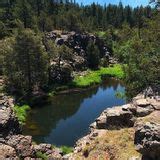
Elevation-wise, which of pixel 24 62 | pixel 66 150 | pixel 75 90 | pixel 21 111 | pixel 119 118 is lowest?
pixel 66 150

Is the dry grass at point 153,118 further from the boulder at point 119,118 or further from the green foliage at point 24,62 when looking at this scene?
the green foliage at point 24,62

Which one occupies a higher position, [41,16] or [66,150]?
[41,16]

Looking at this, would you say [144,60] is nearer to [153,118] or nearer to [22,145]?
[22,145]

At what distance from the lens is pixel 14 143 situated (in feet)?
117

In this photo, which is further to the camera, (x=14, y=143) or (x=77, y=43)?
(x=77, y=43)

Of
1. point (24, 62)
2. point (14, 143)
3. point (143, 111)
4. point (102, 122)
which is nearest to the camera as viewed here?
point (143, 111)

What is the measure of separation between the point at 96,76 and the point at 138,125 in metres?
88.4

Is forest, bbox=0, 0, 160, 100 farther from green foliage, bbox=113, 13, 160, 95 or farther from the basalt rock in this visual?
the basalt rock

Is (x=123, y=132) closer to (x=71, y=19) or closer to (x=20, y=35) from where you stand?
(x=20, y=35)

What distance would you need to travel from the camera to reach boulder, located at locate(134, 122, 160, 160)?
22281 millimetres

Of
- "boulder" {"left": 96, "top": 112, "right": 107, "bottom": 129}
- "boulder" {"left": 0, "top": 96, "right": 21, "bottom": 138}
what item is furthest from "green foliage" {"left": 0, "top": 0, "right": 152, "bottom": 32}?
"boulder" {"left": 96, "top": 112, "right": 107, "bottom": 129}

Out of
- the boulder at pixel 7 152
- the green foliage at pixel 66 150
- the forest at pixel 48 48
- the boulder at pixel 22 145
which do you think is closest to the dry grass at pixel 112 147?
the boulder at pixel 7 152

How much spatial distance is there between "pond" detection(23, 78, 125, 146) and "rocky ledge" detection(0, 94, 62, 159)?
12.6 m

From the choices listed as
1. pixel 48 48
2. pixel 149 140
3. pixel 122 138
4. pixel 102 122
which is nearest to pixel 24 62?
pixel 48 48
